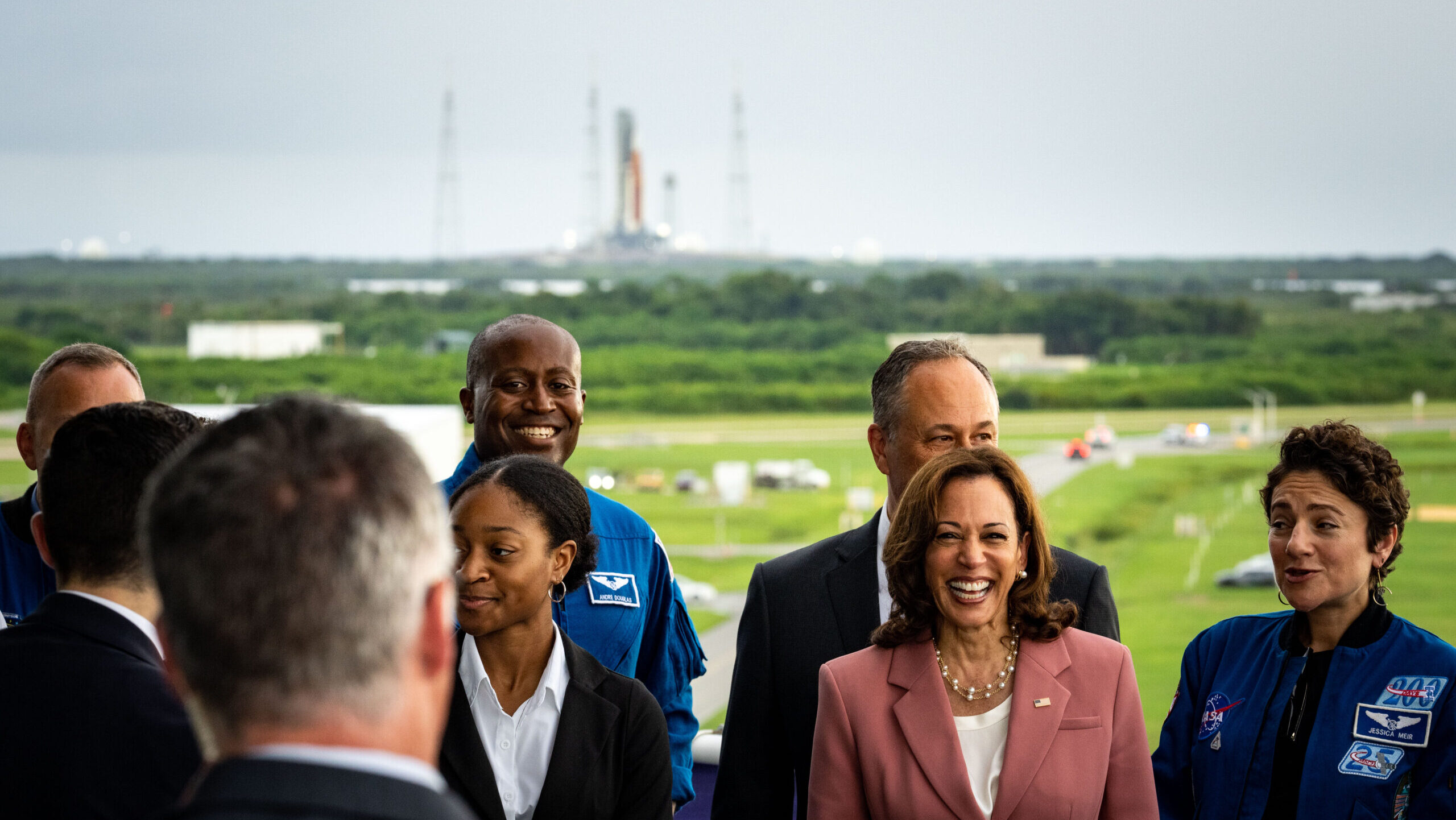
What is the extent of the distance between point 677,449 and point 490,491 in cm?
7023

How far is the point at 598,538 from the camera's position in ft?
8.42

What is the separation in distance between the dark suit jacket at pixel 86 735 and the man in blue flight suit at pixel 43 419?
4.97ft

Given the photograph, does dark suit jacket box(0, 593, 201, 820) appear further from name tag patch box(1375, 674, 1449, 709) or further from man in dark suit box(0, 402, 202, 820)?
name tag patch box(1375, 674, 1449, 709)

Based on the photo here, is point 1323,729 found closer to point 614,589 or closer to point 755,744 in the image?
point 755,744

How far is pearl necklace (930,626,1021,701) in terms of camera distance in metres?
2.33

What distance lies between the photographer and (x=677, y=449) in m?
72.5

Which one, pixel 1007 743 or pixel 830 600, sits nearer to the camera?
pixel 1007 743

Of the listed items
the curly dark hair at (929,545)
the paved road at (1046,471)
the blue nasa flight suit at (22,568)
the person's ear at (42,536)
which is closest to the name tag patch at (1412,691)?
the curly dark hair at (929,545)

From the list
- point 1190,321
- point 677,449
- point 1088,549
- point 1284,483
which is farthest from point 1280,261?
point 1284,483

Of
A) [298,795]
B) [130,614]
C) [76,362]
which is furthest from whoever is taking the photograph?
[76,362]

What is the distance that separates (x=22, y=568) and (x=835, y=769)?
2.13 metres

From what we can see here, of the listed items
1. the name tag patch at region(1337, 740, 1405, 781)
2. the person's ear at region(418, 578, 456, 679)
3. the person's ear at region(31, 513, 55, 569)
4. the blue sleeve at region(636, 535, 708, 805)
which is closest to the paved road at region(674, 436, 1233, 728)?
the blue sleeve at region(636, 535, 708, 805)

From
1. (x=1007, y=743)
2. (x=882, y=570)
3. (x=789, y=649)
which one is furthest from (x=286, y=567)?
(x=882, y=570)

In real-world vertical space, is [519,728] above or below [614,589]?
below
